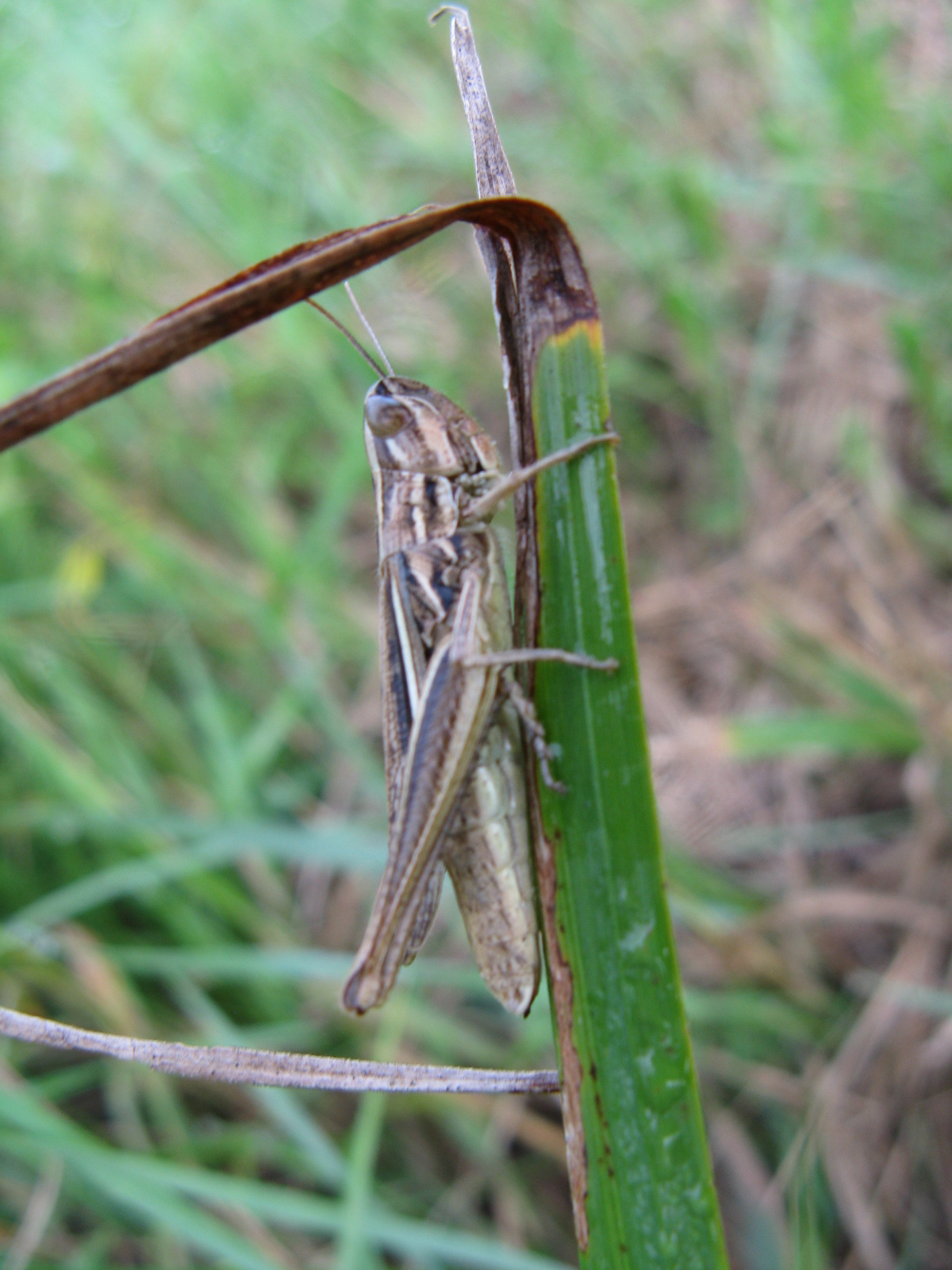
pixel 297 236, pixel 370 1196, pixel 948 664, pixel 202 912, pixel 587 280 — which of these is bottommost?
pixel 370 1196

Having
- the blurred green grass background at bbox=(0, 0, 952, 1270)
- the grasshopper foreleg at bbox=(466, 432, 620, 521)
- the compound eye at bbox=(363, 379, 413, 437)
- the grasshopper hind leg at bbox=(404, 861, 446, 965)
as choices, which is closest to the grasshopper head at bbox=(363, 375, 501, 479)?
the compound eye at bbox=(363, 379, 413, 437)

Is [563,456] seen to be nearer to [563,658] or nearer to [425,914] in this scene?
[563,658]

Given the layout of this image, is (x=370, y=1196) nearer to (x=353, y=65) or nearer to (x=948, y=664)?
(x=948, y=664)

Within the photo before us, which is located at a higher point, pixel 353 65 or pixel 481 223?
pixel 353 65

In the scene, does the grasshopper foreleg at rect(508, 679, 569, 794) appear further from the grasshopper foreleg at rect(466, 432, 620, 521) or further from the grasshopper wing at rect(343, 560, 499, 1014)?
the grasshopper foreleg at rect(466, 432, 620, 521)

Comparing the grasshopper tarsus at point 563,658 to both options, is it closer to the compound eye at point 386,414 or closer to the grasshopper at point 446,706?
the grasshopper at point 446,706

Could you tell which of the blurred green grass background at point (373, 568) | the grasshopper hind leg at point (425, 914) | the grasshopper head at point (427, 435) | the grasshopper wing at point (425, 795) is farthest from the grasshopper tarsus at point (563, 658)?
the blurred green grass background at point (373, 568)

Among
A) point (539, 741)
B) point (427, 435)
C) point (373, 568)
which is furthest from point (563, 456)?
point (373, 568)

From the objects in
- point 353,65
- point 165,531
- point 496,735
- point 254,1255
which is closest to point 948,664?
point 496,735
